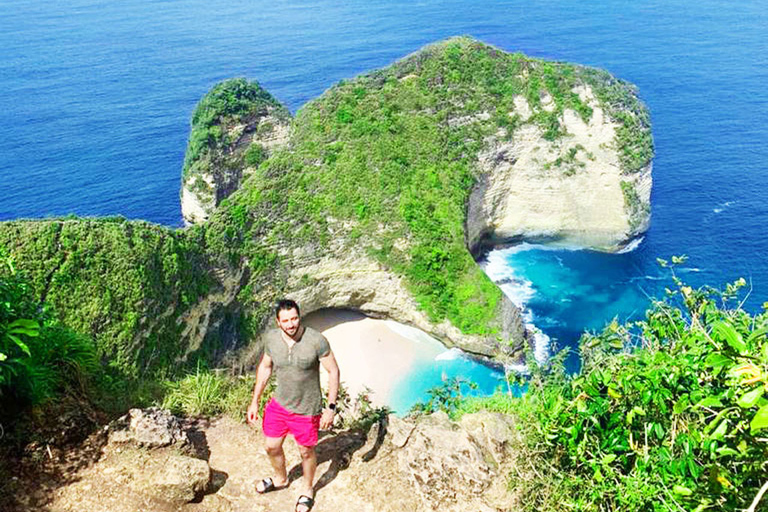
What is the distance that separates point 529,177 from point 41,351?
39.1 metres

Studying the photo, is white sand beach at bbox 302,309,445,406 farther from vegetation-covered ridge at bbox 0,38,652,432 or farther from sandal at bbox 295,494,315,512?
sandal at bbox 295,494,315,512

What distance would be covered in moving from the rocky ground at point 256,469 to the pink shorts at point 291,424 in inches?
42.6

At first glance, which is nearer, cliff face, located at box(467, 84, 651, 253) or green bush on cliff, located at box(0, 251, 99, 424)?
green bush on cliff, located at box(0, 251, 99, 424)

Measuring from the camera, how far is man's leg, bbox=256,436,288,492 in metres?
8.10

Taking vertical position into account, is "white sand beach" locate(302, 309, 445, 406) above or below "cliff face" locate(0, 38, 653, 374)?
below

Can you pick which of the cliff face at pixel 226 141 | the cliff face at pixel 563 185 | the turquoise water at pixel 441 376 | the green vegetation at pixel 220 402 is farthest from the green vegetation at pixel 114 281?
the cliff face at pixel 563 185

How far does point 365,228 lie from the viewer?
34969mm

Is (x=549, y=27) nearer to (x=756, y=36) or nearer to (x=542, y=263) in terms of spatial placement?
(x=756, y=36)

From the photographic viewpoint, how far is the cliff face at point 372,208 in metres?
24.2

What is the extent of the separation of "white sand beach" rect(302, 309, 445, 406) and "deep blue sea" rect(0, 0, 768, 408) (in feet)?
28.2

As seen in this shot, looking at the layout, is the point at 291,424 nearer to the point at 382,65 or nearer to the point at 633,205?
the point at 633,205

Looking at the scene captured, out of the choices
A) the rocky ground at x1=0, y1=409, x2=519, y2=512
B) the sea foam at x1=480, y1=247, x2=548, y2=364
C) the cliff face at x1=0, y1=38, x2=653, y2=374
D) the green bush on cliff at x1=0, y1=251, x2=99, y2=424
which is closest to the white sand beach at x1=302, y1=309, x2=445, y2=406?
the cliff face at x1=0, y1=38, x2=653, y2=374

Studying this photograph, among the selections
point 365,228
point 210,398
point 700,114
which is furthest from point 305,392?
point 700,114

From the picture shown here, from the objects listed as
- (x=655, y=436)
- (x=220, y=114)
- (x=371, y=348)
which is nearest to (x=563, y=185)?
(x=371, y=348)
